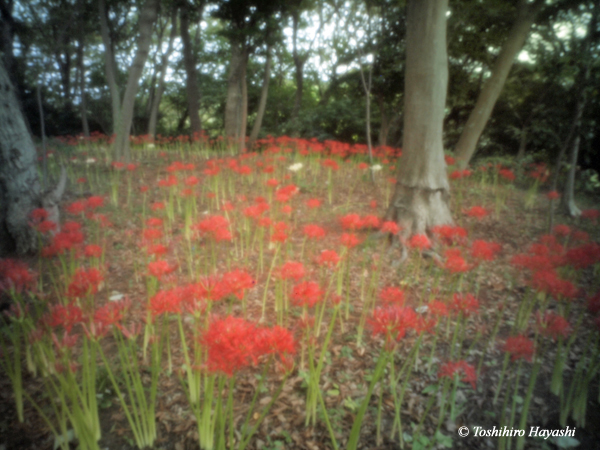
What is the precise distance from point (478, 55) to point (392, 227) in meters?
9.25

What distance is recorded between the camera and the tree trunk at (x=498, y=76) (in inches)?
251

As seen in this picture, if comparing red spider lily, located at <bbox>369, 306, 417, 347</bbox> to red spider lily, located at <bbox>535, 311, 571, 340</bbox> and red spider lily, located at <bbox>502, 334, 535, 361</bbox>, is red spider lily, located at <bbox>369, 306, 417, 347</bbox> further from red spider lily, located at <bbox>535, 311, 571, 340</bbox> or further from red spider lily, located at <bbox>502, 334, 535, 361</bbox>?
red spider lily, located at <bbox>535, 311, 571, 340</bbox>

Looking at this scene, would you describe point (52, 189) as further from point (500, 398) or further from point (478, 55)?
point (478, 55)

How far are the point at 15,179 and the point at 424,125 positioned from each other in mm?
4608

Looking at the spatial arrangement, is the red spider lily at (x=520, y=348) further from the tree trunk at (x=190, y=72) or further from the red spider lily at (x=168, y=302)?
the tree trunk at (x=190, y=72)

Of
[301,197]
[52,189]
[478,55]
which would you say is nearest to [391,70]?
[478,55]

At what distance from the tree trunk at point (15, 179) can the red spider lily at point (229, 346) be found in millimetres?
3299

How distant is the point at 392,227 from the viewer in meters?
2.76

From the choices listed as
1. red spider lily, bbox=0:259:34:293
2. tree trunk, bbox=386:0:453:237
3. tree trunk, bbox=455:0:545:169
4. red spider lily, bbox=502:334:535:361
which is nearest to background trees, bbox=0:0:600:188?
tree trunk, bbox=455:0:545:169

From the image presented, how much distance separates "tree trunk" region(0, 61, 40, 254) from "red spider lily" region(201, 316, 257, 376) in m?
3.30

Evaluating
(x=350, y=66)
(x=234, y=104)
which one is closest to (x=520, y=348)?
(x=234, y=104)

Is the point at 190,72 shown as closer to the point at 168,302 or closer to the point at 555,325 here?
the point at 168,302

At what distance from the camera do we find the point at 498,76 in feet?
22.3

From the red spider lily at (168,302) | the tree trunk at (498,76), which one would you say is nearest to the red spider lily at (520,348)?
the red spider lily at (168,302)
